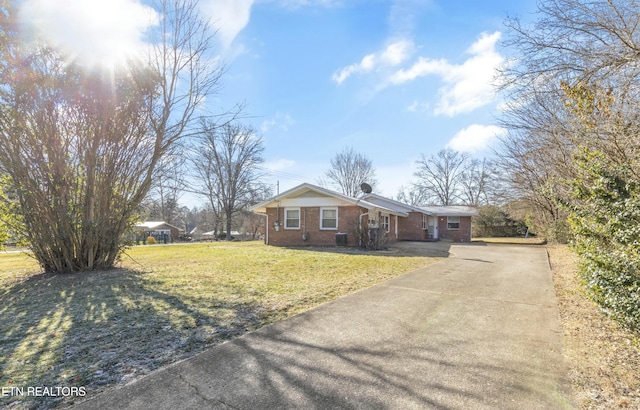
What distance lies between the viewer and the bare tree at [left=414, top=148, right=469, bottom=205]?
154 ft

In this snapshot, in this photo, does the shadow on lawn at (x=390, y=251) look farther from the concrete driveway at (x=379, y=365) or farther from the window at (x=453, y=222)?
the window at (x=453, y=222)

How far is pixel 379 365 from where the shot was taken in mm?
2990

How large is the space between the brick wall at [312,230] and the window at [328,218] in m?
0.18

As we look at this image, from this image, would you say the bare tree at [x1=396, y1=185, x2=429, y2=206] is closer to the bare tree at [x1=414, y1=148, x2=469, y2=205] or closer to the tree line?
the bare tree at [x1=414, y1=148, x2=469, y2=205]

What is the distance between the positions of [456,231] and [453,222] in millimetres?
806

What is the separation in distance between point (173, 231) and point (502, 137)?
50.9 metres

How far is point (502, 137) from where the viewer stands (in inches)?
599

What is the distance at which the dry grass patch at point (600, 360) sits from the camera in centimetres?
252

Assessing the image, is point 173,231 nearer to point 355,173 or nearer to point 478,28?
point 355,173

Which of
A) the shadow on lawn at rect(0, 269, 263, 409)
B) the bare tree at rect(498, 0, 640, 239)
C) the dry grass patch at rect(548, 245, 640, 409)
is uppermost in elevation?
the bare tree at rect(498, 0, 640, 239)

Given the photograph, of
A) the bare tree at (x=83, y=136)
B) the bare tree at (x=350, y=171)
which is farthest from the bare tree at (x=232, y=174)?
the bare tree at (x=83, y=136)

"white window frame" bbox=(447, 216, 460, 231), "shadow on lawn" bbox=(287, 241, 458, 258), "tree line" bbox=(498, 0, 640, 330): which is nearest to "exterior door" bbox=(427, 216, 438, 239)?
"white window frame" bbox=(447, 216, 460, 231)

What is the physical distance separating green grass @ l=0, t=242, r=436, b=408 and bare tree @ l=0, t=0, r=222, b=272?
3.73 ft

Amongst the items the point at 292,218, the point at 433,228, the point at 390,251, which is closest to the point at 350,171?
the point at 433,228
